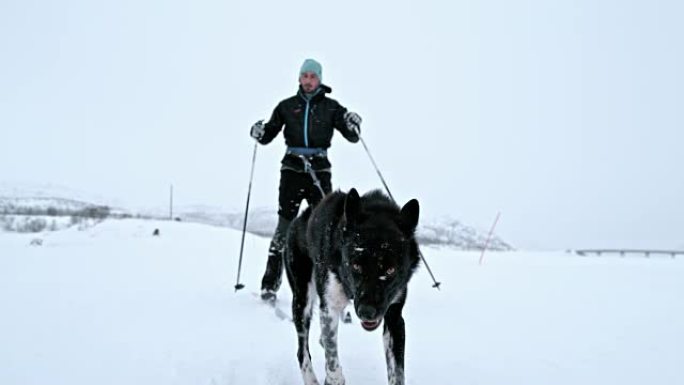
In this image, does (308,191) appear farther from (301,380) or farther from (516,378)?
(516,378)

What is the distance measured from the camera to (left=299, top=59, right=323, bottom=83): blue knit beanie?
18.9ft

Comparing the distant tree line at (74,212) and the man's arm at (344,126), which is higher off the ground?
the man's arm at (344,126)

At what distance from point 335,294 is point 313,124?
9.95 feet

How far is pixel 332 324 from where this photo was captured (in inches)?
123

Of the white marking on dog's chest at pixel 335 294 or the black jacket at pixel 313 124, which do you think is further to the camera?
the black jacket at pixel 313 124

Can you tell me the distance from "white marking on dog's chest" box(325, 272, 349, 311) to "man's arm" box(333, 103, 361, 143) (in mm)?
2868

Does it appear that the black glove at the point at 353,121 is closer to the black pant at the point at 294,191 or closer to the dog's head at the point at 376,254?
the black pant at the point at 294,191

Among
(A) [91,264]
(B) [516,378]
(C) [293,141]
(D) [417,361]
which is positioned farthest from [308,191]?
(A) [91,264]

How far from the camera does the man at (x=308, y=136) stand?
571 centimetres

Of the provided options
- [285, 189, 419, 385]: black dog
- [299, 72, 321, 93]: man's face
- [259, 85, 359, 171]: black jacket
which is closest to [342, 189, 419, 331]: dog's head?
[285, 189, 419, 385]: black dog

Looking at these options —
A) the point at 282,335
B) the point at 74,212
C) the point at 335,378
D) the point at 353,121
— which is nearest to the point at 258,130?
the point at 353,121

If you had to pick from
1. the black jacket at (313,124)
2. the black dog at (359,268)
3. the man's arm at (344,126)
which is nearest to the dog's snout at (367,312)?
the black dog at (359,268)

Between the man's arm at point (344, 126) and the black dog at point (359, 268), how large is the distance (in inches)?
85.8

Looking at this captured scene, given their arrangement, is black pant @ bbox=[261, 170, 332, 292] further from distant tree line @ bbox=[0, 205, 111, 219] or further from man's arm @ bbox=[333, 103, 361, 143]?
distant tree line @ bbox=[0, 205, 111, 219]
